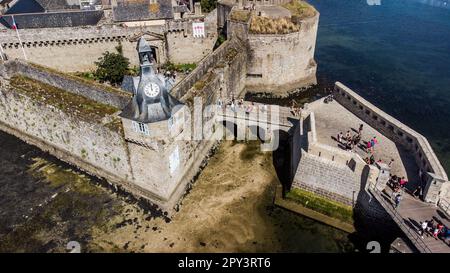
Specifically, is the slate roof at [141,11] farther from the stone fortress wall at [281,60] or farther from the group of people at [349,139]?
the group of people at [349,139]

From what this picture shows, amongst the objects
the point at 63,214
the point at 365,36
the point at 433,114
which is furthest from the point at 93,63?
the point at 365,36

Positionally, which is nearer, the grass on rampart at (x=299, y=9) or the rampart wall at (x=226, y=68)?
the rampart wall at (x=226, y=68)

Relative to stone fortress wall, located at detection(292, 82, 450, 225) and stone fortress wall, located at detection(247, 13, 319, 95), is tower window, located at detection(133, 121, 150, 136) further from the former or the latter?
stone fortress wall, located at detection(247, 13, 319, 95)

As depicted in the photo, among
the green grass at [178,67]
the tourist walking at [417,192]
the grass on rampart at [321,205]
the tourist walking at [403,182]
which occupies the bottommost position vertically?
the grass on rampart at [321,205]

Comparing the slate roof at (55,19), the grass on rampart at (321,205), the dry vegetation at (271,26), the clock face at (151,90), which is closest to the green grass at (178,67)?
the dry vegetation at (271,26)

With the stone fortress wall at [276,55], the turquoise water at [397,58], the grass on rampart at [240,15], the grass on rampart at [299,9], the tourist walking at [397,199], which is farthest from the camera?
the grass on rampart at [299,9]

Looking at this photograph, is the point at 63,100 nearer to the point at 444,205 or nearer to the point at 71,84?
the point at 71,84
